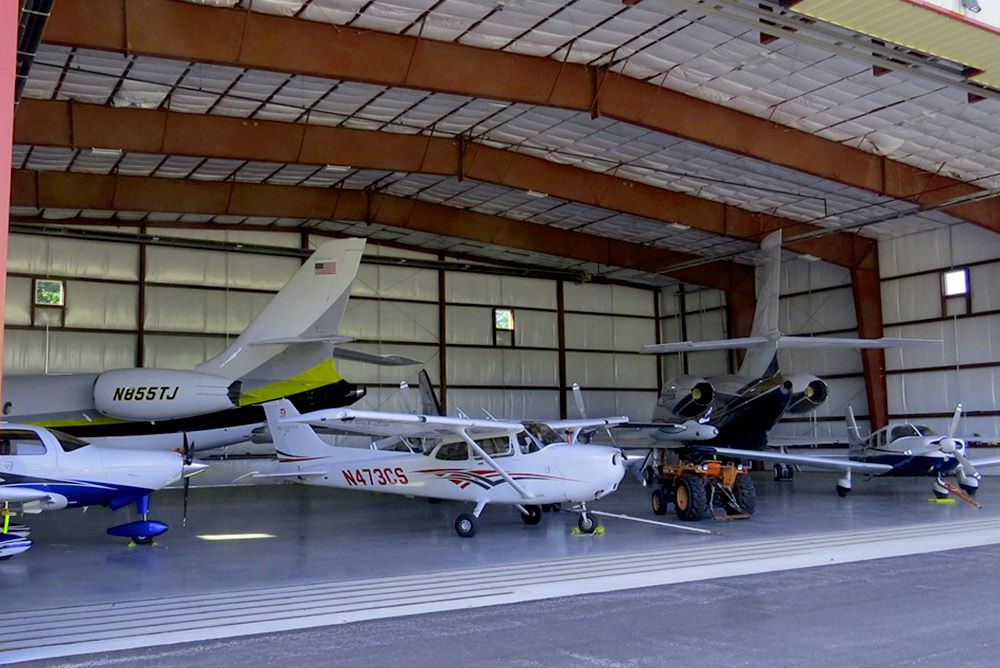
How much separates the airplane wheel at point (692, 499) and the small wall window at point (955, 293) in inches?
610

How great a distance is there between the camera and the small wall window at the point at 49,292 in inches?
942

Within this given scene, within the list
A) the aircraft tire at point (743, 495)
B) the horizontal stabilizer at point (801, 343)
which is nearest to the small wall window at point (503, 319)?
the horizontal stabilizer at point (801, 343)

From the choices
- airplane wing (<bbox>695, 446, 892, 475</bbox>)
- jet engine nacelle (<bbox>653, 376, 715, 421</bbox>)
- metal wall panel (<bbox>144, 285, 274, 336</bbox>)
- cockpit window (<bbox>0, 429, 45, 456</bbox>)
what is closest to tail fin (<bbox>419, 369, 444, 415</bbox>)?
jet engine nacelle (<bbox>653, 376, 715, 421</bbox>)

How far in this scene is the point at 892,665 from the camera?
5.46 m

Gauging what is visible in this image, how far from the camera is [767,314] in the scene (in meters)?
19.4

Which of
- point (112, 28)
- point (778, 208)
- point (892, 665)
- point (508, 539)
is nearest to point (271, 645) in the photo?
point (892, 665)

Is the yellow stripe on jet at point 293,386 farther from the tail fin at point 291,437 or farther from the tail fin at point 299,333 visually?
the tail fin at point 291,437

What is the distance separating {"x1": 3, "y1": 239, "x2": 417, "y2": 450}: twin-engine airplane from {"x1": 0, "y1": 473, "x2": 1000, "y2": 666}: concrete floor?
71.7 inches

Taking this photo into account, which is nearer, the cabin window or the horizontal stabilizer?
the cabin window

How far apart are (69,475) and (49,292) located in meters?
14.7

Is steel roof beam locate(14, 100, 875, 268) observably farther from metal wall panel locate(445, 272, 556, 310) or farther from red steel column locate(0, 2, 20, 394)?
red steel column locate(0, 2, 20, 394)

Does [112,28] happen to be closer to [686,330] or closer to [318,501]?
[318,501]

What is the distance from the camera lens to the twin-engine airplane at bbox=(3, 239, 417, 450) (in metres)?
16.8

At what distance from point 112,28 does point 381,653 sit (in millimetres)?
10900
